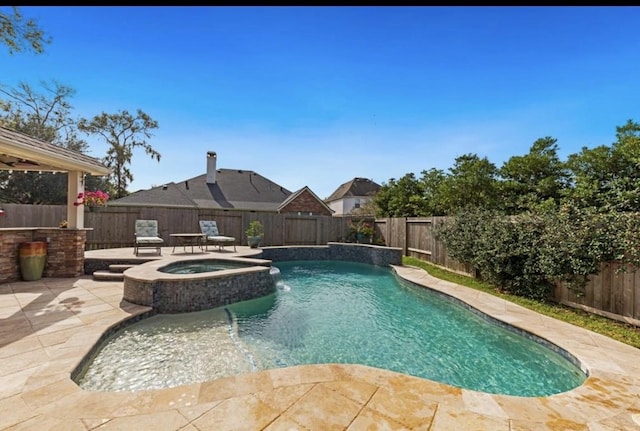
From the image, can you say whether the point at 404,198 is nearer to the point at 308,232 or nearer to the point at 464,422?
the point at 308,232

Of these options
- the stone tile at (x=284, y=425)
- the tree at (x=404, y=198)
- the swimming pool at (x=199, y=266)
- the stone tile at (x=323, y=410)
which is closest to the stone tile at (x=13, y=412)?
the stone tile at (x=284, y=425)

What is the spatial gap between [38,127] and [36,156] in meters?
17.9

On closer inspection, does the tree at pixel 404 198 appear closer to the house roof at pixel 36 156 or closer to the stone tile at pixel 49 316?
the house roof at pixel 36 156

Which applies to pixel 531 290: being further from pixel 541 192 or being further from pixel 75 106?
pixel 75 106

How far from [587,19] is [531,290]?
204 inches

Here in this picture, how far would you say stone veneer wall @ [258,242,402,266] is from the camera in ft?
36.5

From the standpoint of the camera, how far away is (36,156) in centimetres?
550

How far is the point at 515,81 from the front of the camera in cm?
787

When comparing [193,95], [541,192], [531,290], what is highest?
[193,95]

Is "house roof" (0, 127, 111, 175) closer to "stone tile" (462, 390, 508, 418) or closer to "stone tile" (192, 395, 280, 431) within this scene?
"stone tile" (192, 395, 280, 431)

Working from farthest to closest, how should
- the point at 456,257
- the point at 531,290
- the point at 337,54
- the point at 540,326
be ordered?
1. the point at 456,257
2. the point at 337,54
3. the point at 531,290
4. the point at 540,326

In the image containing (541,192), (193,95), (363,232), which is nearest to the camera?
(193,95)

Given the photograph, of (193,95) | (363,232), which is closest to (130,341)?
(193,95)

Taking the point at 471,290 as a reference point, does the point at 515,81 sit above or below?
A: above
